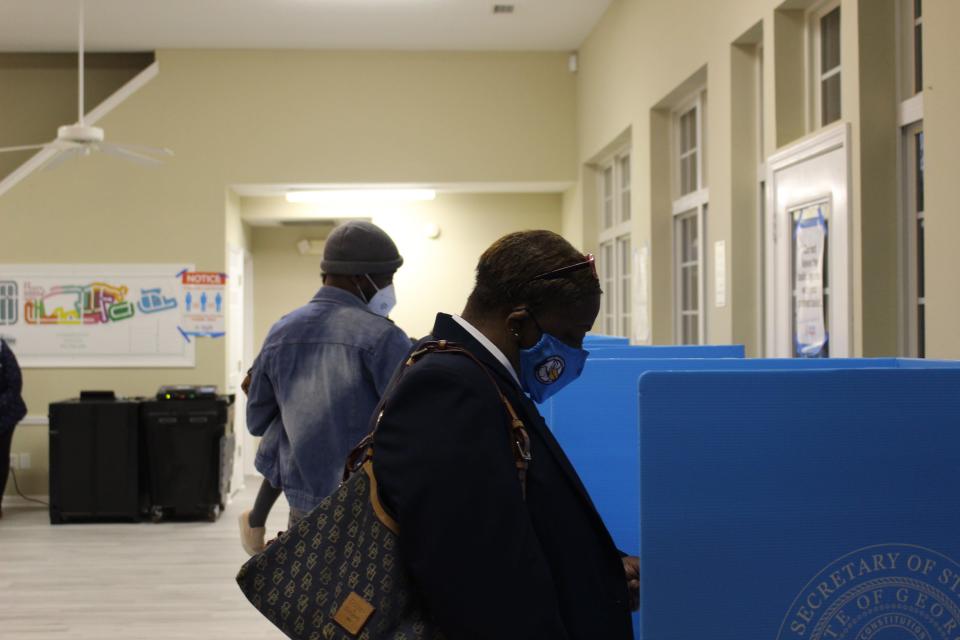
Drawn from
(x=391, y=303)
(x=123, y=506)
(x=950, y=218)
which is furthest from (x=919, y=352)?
(x=123, y=506)

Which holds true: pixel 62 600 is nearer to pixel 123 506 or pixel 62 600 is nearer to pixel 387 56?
pixel 123 506

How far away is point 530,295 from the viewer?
1.45 meters

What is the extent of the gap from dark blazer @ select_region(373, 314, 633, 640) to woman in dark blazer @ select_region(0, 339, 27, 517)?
7.35 meters

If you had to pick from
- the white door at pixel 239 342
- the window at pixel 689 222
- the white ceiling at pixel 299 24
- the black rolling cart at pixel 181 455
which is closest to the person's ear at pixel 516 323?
the window at pixel 689 222

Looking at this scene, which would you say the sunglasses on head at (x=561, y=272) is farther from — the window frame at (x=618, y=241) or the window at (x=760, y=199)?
the window frame at (x=618, y=241)

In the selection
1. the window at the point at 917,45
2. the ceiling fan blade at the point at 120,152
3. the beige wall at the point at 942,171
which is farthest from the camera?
the ceiling fan blade at the point at 120,152

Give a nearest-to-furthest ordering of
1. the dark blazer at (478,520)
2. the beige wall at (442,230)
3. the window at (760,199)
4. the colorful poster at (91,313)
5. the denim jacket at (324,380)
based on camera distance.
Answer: the dark blazer at (478,520), the denim jacket at (324,380), the window at (760,199), the colorful poster at (91,313), the beige wall at (442,230)

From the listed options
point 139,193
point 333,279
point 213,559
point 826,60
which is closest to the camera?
point 333,279

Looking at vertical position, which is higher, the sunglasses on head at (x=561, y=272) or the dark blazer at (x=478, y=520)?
the sunglasses on head at (x=561, y=272)

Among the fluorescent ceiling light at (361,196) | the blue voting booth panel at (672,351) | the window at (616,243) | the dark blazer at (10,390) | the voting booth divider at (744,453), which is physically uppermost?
the fluorescent ceiling light at (361,196)

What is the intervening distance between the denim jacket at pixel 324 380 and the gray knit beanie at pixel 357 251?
0.22 feet

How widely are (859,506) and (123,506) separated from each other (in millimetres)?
7225

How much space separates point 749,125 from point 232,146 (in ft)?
16.3

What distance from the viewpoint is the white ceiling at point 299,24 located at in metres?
7.68
